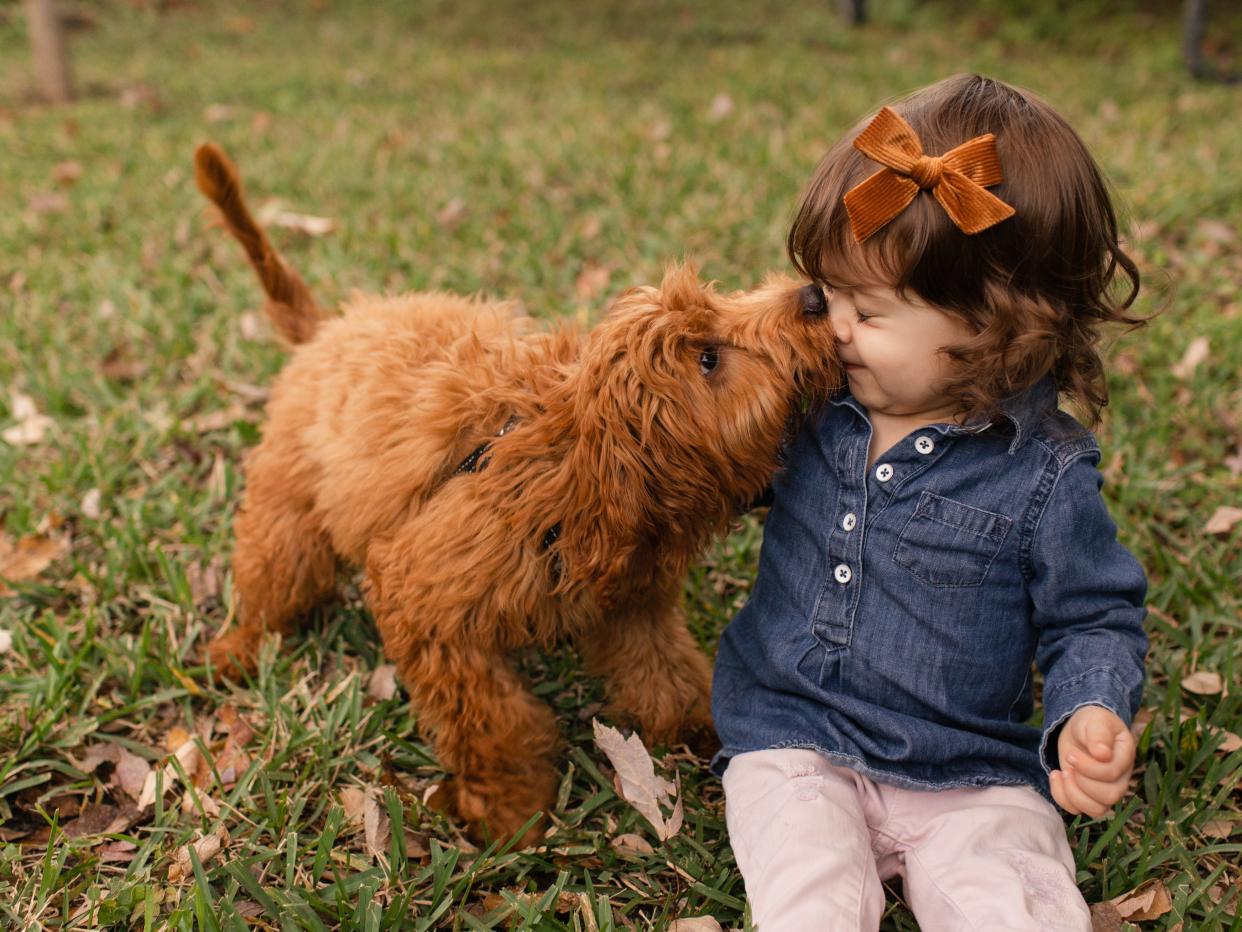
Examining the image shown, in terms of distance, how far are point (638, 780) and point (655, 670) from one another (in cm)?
30

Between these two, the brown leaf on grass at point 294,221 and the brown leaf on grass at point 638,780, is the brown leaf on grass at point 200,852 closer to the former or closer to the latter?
the brown leaf on grass at point 638,780

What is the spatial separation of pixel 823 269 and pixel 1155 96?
7653mm

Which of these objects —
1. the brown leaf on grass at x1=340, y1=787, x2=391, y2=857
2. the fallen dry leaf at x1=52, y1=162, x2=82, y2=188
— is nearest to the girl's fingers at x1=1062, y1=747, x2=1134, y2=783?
the brown leaf on grass at x1=340, y1=787, x2=391, y2=857

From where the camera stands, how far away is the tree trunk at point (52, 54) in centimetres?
826

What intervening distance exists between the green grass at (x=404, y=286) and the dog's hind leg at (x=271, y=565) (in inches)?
4.5

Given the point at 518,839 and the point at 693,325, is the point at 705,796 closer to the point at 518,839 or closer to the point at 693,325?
the point at 518,839

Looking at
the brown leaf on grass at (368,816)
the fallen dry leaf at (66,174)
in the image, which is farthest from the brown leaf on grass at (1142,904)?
the fallen dry leaf at (66,174)

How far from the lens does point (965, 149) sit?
6.42 ft

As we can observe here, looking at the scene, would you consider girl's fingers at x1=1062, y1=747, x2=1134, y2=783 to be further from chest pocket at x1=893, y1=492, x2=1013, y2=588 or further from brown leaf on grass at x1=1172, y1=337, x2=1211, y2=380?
brown leaf on grass at x1=1172, y1=337, x2=1211, y2=380

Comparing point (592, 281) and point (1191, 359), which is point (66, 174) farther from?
point (1191, 359)

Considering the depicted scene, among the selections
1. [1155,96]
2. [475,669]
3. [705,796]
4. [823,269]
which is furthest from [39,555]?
[1155,96]

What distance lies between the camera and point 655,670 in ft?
9.07

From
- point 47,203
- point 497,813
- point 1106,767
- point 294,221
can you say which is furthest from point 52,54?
point 1106,767

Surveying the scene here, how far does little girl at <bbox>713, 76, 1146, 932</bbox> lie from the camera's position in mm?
2010
